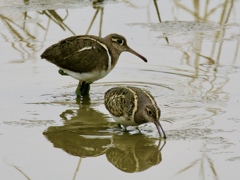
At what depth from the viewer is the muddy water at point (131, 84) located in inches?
339

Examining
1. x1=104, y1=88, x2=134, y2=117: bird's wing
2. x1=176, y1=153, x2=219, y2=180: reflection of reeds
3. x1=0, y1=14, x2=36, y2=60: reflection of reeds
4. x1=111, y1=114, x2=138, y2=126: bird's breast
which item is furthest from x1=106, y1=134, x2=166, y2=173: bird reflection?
x1=0, y1=14, x2=36, y2=60: reflection of reeds

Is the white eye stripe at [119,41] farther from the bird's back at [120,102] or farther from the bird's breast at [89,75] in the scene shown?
the bird's back at [120,102]

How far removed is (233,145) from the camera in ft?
29.5

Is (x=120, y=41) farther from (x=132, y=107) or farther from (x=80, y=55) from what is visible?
(x=132, y=107)

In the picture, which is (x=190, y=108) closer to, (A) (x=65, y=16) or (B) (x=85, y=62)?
(B) (x=85, y=62)

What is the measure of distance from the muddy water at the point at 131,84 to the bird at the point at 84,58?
11.3 inches

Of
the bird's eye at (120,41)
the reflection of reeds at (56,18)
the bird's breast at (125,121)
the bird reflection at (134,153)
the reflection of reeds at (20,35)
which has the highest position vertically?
the bird's eye at (120,41)

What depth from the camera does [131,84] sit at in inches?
445

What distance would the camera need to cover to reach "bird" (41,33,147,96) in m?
10.8

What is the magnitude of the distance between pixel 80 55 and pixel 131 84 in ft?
2.85

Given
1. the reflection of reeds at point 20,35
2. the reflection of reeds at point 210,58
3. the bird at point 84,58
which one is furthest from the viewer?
the reflection of reeds at point 20,35

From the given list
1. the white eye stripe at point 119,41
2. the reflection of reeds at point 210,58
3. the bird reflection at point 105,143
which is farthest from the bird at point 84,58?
the reflection of reeds at point 210,58

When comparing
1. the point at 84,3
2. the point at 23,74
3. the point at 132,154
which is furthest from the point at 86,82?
the point at 84,3

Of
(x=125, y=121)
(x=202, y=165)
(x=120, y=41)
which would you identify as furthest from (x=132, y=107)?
(x=120, y=41)
